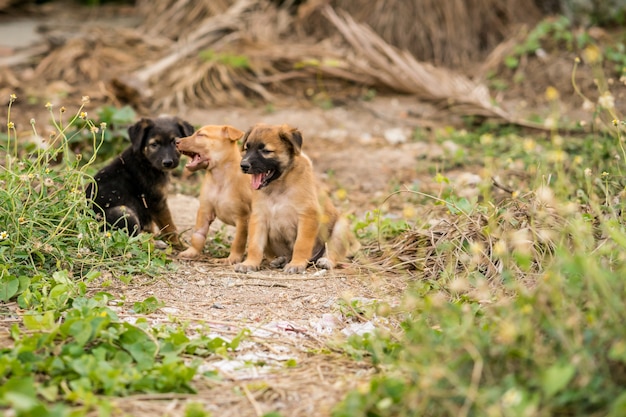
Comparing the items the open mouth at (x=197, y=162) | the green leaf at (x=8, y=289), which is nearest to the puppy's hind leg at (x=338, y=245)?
the open mouth at (x=197, y=162)

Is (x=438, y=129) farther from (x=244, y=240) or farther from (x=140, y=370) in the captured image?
(x=140, y=370)

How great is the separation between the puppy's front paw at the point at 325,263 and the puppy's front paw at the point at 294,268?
5.4 inches

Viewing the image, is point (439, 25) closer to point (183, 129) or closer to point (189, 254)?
point (183, 129)

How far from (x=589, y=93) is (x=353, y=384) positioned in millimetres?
8541

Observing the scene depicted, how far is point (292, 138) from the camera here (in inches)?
255

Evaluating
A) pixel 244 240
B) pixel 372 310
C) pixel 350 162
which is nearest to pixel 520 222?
pixel 372 310

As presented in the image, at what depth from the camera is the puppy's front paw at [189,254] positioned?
682cm

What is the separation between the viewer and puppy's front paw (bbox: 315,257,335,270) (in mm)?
6543

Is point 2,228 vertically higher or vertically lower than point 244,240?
higher

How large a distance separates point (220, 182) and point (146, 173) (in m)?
0.65

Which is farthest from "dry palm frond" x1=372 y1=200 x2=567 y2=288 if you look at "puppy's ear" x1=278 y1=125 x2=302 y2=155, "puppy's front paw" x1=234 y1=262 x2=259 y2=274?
"puppy's ear" x1=278 y1=125 x2=302 y2=155

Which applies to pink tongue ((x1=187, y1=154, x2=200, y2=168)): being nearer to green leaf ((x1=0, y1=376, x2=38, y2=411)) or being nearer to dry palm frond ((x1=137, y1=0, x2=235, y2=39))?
green leaf ((x1=0, y1=376, x2=38, y2=411))

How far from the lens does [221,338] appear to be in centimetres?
468

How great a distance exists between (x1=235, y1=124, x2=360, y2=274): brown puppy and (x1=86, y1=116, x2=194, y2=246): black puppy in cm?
85
